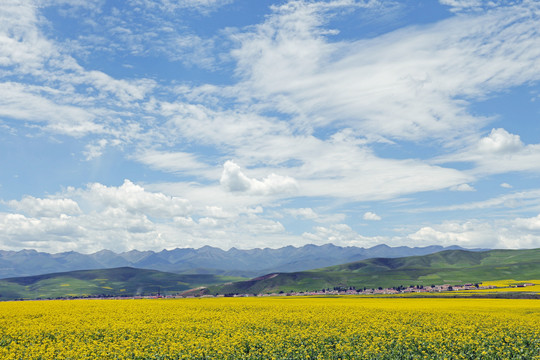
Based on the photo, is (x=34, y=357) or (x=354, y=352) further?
(x=354, y=352)

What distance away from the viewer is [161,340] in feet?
106

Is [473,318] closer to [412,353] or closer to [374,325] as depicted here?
[374,325]

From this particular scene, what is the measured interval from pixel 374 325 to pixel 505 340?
1218cm

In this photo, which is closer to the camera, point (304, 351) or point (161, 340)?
point (304, 351)

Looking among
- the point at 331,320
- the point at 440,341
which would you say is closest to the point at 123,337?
the point at 331,320

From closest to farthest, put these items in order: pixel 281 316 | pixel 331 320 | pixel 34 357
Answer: pixel 34 357 < pixel 331 320 < pixel 281 316

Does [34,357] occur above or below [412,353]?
above

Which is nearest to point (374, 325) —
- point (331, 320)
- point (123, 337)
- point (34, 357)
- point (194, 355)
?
point (331, 320)

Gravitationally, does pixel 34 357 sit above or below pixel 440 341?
above

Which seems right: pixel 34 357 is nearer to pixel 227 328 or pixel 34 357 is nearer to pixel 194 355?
pixel 194 355

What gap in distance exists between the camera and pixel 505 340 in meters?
36.4

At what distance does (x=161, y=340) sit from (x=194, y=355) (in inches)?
233

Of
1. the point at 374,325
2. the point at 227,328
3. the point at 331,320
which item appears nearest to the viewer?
the point at 227,328

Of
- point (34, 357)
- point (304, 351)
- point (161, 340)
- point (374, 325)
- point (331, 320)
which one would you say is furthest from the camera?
point (331, 320)
